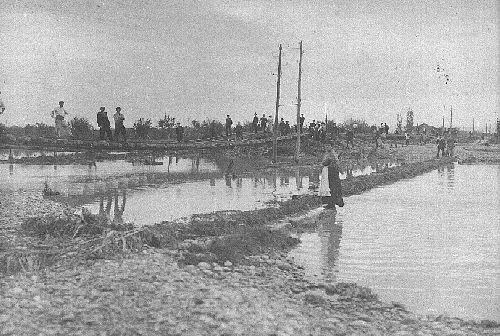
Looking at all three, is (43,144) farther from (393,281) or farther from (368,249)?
(393,281)

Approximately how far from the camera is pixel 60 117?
2345cm

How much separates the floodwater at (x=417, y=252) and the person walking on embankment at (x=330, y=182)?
413mm

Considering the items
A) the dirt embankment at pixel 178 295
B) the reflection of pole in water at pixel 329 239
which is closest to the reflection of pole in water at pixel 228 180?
the reflection of pole in water at pixel 329 239

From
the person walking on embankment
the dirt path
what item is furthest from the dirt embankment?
the person walking on embankment

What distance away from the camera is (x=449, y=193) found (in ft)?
65.7

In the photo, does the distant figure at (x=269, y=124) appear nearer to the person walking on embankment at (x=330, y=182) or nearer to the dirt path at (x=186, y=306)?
the person walking on embankment at (x=330, y=182)

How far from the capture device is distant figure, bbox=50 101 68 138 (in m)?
22.8

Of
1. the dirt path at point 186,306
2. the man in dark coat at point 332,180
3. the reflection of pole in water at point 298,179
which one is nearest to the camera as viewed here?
the dirt path at point 186,306

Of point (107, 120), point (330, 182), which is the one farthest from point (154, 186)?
point (330, 182)

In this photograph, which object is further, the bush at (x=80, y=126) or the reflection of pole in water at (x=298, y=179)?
the bush at (x=80, y=126)

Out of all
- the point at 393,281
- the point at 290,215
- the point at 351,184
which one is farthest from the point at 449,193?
the point at 393,281

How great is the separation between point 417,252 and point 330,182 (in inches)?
184

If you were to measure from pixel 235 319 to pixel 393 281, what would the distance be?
303 cm

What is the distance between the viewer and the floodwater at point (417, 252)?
24.4 ft
